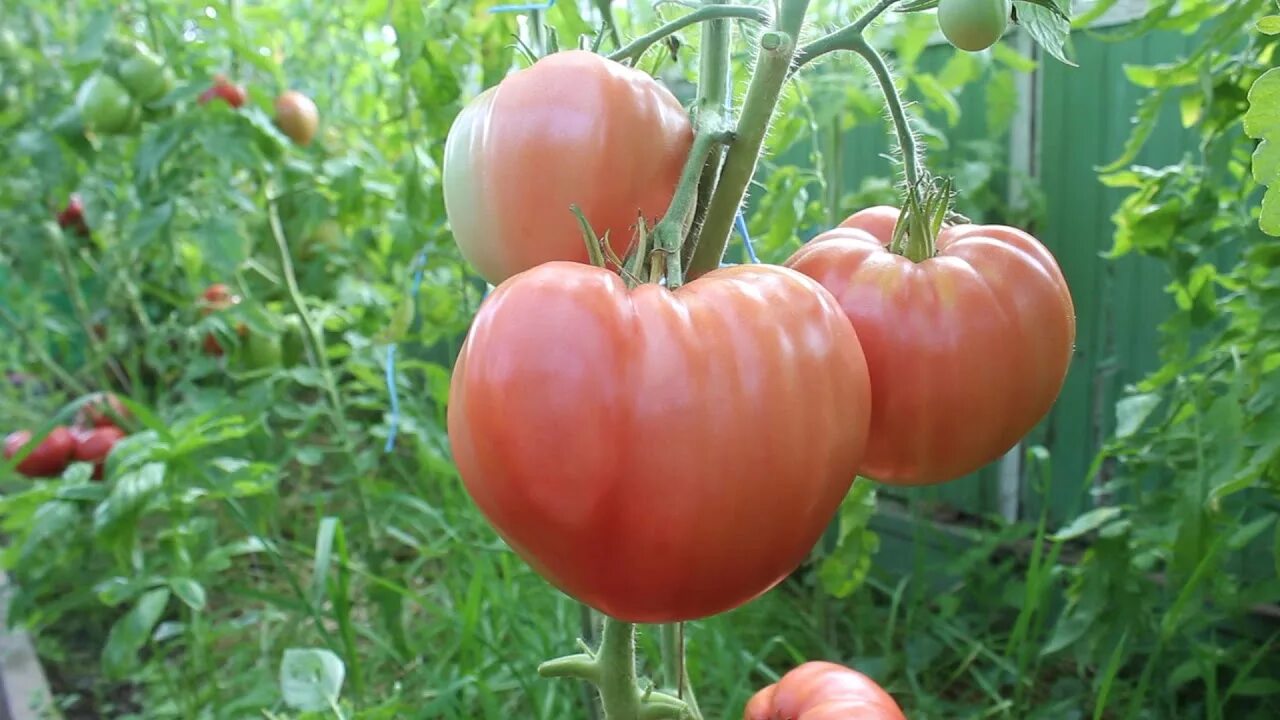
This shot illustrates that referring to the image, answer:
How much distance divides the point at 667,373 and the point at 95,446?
6.13 feet

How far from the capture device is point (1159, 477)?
1.72 m

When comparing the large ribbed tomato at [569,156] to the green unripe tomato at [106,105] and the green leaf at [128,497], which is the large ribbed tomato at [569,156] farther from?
the green unripe tomato at [106,105]

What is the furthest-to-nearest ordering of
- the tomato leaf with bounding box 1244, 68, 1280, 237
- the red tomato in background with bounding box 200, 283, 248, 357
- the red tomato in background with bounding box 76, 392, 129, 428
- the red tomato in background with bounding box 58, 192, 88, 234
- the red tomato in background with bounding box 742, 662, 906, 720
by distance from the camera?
the red tomato in background with bounding box 58, 192, 88, 234 < the red tomato in background with bounding box 200, 283, 248, 357 < the red tomato in background with bounding box 76, 392, 129, 428 < the red tomato in background with bounding box 742, 662, 906, 720 < the tomato leaf with bounding box 1244, 68, 1280, 237

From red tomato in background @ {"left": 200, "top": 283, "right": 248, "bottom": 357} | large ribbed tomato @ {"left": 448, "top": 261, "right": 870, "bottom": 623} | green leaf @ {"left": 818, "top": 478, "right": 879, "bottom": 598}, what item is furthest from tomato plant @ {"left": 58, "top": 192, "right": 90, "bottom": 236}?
large ribbed tomato @ {"left": 448, "top": 261, "right": 870, "bottom": 623}

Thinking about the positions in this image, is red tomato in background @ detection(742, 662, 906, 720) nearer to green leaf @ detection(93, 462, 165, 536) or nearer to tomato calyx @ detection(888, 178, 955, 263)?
tomato calyx @ detection(888, 178, 955, 263)

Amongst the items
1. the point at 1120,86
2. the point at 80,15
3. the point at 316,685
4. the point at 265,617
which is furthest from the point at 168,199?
the point at 1120,86

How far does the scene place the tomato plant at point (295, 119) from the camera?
1.89 metres

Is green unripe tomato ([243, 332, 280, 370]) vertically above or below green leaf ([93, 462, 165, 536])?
below

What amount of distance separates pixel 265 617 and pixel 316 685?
0.92 metres

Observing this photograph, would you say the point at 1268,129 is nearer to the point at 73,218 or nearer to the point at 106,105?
the point at 106,105

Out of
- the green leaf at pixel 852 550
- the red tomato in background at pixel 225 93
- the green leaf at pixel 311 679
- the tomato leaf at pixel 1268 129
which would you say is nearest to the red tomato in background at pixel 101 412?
the red tomato in background at pixel 225 93

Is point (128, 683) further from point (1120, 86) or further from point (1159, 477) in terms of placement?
point (1120, 86)

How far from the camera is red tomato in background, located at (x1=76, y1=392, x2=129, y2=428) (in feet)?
6.47

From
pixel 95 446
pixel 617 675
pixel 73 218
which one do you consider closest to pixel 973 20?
pixel 617 675
